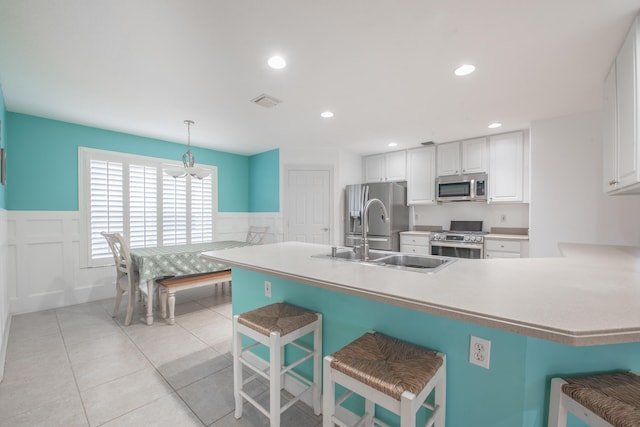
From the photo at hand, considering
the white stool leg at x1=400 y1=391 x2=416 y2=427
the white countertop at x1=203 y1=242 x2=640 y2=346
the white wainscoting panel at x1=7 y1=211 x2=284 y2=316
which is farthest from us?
the white wainscoting panel at x1=7 y1=211 x2=284 y2=316

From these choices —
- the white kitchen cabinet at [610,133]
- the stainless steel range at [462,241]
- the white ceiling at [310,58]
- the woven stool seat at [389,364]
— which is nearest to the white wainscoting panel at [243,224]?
the white ceiling at [310,58]

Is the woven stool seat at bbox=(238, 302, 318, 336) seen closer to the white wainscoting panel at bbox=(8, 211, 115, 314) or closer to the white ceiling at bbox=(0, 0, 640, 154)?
the white ceiling at bbox=(0, 0, 640, 154)

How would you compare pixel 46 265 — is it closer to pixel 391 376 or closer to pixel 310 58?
pixel 310 58

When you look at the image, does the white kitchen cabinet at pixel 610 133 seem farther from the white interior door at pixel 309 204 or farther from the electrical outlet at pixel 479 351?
the white interior door at pixel 309 204

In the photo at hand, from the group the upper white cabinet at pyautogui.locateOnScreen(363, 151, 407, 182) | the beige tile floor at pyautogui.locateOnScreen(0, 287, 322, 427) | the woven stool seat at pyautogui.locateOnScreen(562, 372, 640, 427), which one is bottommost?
the beige tile floor at pyautogui.locateOnScreen(0, 287, 322, 427)

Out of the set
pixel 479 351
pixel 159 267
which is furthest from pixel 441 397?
pixel 159 267

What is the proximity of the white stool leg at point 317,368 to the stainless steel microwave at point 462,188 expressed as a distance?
134 inches

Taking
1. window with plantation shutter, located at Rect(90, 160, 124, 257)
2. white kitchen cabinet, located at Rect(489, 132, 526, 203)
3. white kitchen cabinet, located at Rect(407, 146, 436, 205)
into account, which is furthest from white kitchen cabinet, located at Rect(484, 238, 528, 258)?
window with plantation shutter, located at Rect(90, 160, 124, 257)

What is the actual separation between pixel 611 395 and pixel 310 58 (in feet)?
7.63

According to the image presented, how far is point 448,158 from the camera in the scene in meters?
4.26

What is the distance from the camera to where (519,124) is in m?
3.40

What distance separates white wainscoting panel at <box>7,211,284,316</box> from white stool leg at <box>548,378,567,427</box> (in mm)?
4737

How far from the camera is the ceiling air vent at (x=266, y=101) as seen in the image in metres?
2.67

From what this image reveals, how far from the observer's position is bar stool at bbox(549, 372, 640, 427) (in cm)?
77
